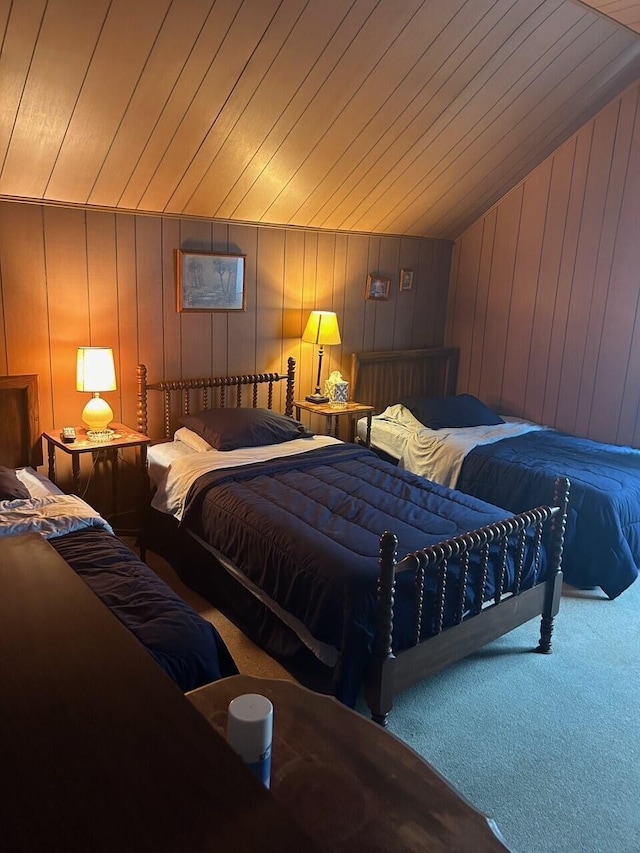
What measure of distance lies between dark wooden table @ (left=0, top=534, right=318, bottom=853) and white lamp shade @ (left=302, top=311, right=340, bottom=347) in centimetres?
330

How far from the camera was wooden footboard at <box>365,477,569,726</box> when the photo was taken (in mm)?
2262

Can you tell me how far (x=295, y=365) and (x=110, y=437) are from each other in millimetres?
1570

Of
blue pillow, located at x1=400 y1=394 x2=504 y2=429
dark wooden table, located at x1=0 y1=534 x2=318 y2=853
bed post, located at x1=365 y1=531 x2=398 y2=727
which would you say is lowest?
bed post, located at x1=365 y1=531 x2=398 y2=727

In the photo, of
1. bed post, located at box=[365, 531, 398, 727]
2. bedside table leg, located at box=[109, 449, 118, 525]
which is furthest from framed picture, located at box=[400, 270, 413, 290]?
bed post, located at box=[365, 531, 398, 727]

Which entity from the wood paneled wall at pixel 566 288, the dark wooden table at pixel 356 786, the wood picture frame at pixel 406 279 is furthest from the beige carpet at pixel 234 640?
the wood paneled wall at pixel 566 288

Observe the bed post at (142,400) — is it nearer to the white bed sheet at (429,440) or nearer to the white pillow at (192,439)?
the white pillow at (192,439)

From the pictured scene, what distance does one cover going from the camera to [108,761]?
0.85m

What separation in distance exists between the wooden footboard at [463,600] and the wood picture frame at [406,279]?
8.62 ft

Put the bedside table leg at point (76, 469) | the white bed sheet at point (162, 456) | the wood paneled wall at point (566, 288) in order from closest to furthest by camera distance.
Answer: the bedside table leg at point (76, 469) < the white bed sheet at point (162, 456) < the wood paneled wall at point (566, 288)

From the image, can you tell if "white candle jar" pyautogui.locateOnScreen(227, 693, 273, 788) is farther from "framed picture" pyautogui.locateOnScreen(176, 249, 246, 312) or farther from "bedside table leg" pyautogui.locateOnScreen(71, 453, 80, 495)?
"framed picture" pyautogui.locateOnScreen(176, 249, 246, 312)

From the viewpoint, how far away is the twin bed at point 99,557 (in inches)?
74.4

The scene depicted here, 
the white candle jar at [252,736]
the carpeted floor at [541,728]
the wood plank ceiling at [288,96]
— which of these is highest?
the wood plank ceiling at [288,96]

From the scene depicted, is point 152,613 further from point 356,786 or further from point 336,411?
point 336,411

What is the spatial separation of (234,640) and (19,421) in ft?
5.39
